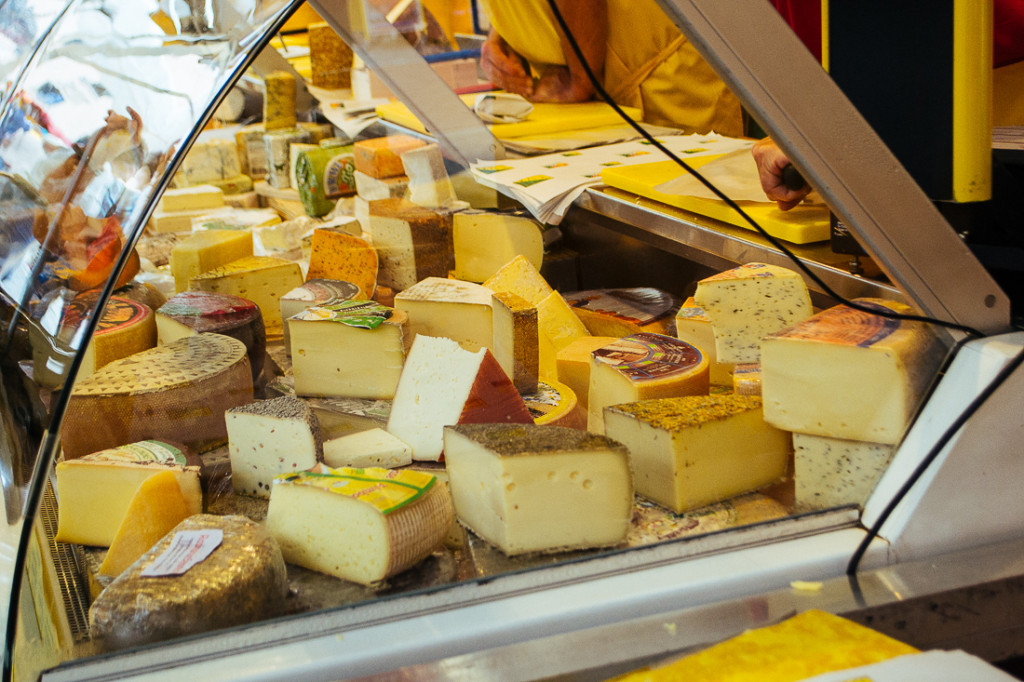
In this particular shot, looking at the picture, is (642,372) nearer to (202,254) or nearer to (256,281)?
(256,281)

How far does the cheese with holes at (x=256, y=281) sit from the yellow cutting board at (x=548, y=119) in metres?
0.46

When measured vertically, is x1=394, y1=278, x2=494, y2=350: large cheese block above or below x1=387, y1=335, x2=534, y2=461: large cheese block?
above

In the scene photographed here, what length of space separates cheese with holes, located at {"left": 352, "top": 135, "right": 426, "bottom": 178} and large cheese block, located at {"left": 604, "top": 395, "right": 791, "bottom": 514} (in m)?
1.07

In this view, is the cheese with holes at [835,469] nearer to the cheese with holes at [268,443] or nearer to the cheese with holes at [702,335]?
the cheese with holes at [702,335]

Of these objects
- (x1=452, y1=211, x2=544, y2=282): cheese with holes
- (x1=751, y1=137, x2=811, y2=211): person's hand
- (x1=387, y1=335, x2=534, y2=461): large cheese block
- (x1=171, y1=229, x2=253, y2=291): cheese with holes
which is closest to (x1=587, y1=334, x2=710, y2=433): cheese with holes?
(x1=387, y1=335, x2=534, y2=461): large cheese block

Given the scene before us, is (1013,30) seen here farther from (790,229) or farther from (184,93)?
(184,93)

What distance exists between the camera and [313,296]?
1.48 m

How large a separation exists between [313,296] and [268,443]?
432 mm

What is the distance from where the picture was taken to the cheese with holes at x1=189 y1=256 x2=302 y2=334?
5.46 feet

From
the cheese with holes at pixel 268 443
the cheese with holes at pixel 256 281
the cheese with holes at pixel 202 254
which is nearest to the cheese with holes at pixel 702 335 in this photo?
the cheese with holes at pixel 268 443

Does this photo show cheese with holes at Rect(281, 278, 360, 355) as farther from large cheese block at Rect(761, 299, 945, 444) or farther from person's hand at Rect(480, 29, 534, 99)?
person's hand at Rect(480, 29, 534, 99)

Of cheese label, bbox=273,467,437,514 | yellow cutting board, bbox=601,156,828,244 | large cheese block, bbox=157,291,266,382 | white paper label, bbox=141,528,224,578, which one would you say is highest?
yellow cutting board, bbox=601,156,828,244

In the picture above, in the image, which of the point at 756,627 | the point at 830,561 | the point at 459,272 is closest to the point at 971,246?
the point at 830,561

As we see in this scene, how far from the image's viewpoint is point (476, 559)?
3.00 ft
